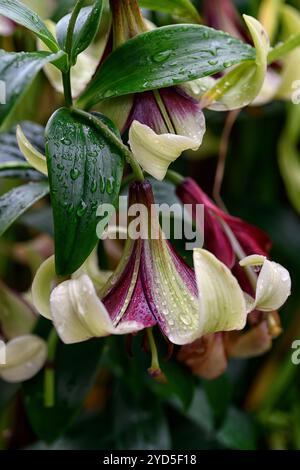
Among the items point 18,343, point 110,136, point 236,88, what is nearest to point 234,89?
point 236,88

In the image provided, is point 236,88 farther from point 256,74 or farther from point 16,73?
point 16,73

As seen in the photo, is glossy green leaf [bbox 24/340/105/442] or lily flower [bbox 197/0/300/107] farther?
glossy green leaf [bbox 24/340/105/442]

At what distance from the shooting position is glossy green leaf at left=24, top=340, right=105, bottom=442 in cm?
60

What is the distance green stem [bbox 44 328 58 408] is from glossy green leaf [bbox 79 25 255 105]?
234mm

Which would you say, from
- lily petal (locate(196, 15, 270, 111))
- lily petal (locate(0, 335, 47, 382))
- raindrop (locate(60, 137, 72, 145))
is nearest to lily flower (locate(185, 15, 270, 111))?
lily petal (locate(196, 15, 270, 111))

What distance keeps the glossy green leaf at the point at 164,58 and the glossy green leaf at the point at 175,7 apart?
0.07m

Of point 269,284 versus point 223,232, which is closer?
point 269,284

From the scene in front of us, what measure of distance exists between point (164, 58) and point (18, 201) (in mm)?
150

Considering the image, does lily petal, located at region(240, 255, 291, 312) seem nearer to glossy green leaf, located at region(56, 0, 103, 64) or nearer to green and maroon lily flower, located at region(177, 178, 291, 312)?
green and maroon lily flower, located at region(177, 178, 291, 312)

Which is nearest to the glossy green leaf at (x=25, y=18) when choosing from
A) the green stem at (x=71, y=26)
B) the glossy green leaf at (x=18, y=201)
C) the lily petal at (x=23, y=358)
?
the green stem at (x=71, y=26)

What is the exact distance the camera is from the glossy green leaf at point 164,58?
0.41 meters

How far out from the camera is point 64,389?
611 millimetres
